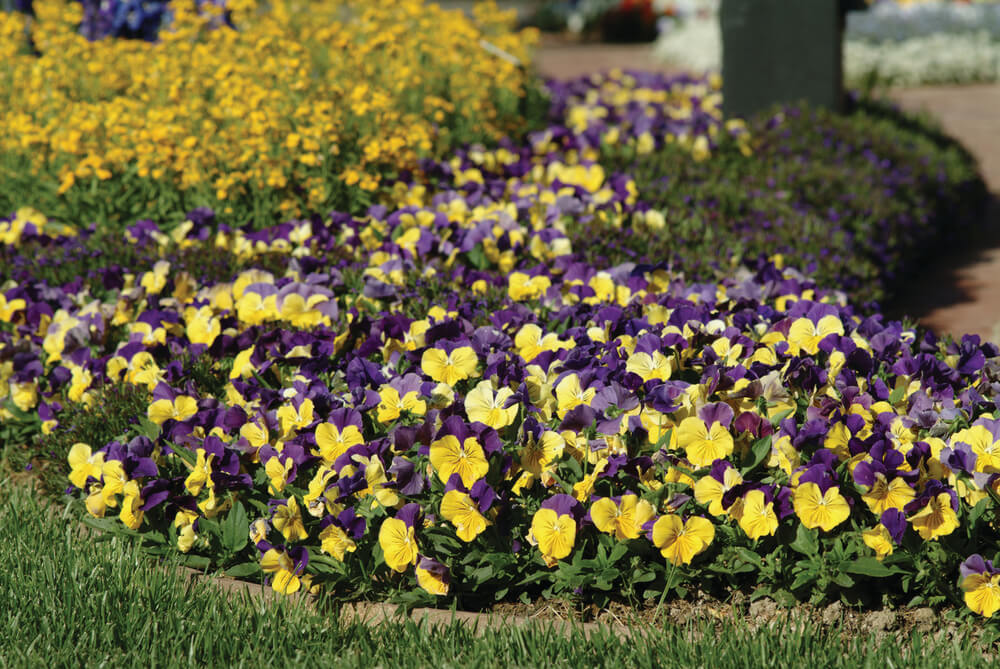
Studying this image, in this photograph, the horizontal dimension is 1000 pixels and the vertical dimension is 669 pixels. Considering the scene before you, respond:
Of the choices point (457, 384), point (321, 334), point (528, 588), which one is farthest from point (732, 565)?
point (321, 334)

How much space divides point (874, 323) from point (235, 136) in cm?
302

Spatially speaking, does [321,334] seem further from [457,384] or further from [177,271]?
[177,271]

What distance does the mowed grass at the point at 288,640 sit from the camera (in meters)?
2.42

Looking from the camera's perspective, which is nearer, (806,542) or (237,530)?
(806,542)

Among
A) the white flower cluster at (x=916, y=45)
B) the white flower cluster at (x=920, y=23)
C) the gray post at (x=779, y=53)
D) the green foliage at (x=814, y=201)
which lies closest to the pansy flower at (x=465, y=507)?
the green foliage at (x=814, y=201)

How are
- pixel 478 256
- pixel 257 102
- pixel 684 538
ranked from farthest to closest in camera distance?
pixel 257 102
pixel 478 256
pixel 684 538

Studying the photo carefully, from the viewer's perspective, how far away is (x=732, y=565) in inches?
105

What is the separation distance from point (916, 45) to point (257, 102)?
10042 millimetres

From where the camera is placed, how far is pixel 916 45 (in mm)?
12633

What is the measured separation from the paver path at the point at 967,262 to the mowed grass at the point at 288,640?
2.70 metres

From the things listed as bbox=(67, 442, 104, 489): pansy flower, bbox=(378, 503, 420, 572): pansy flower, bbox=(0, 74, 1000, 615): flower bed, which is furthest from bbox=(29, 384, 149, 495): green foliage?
bbox=(378, 503, 420, 572): pansy flower

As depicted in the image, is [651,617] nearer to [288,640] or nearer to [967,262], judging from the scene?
[288,640]

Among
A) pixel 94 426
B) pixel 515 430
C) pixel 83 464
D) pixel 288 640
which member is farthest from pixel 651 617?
pixel 94 426

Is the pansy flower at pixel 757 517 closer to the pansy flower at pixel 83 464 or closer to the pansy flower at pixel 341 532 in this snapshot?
the pansy flower at pixel 341 532
